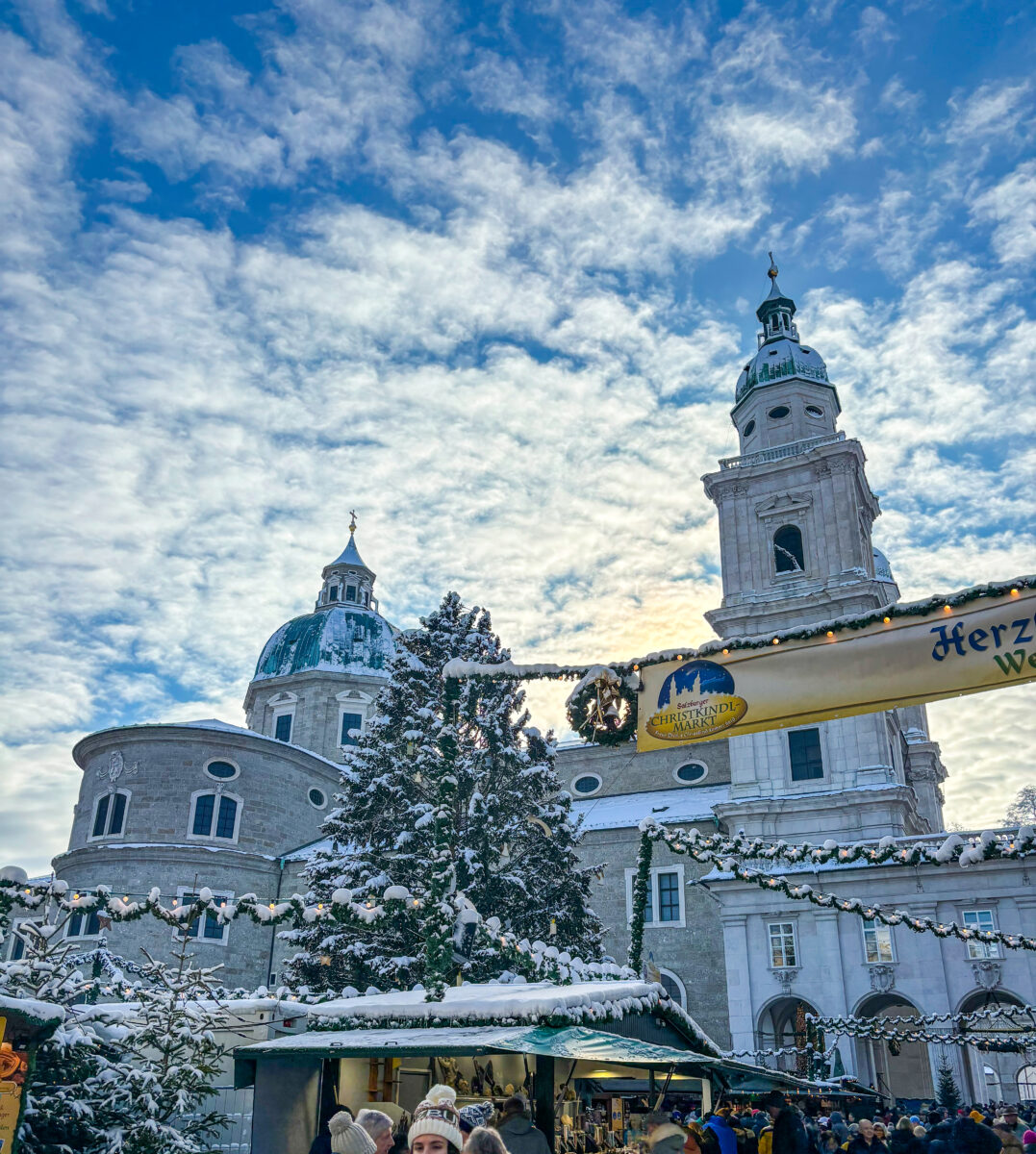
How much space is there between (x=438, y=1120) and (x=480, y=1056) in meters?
7.60

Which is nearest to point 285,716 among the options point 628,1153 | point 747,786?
point 747,786

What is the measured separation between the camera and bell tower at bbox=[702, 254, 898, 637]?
36.1m

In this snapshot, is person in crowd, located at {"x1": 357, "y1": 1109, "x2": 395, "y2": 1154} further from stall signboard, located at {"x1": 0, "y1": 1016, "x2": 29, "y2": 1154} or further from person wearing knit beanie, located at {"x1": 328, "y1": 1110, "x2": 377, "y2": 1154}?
stall signboard, located at {"x1": 0, "y1": 1016, "x2": 29, "y2": 1154}

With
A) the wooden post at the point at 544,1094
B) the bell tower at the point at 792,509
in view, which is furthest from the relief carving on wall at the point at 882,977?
the wooden post at the point at 544,1094

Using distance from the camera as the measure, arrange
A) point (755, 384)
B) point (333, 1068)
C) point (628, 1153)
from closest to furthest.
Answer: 1. point (628, 1153)
2. point (333, 1068)
3. point (755, 384)

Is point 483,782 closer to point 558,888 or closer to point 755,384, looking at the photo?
point 558,888

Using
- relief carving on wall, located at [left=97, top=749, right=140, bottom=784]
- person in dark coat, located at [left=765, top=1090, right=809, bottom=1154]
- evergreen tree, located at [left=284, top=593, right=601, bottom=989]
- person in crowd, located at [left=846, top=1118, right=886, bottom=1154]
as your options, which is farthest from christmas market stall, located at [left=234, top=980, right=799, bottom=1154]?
relief carving on wall, located at [left=97, top=749, right=140, bottom=784]

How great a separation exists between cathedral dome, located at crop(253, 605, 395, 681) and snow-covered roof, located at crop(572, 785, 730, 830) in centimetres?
1556

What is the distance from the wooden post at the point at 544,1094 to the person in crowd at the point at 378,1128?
4348 mm

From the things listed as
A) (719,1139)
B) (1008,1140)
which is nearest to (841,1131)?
(1008,1140)

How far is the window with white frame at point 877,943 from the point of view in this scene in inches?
1153

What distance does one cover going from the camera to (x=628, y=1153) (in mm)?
9570

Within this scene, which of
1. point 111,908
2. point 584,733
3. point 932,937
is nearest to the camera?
point 584,733

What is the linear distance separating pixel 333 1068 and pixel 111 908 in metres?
3.90
